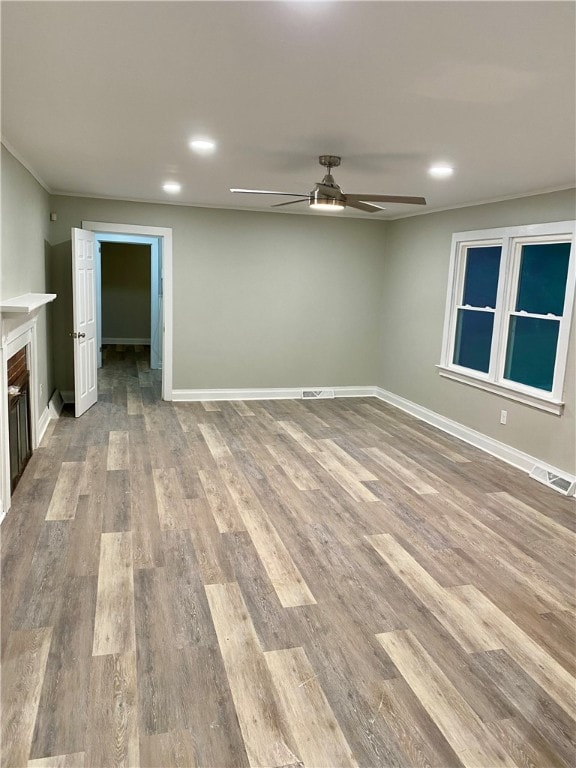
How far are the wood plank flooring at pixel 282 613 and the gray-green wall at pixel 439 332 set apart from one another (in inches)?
18.3

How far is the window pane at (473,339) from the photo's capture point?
18.6ft

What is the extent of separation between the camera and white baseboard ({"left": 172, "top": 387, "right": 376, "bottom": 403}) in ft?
22.9

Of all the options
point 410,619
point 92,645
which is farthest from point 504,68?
point 92,645

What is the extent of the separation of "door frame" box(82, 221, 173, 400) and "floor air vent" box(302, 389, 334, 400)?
181cm

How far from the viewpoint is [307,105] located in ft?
8.80

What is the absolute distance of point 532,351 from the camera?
16.5ft

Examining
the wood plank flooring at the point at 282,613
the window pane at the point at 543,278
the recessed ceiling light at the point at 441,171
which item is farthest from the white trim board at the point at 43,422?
the window pane at the point at 543,278

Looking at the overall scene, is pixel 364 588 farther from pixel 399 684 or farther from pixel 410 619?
pixel 399 684

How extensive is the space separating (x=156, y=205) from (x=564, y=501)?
5.34 m

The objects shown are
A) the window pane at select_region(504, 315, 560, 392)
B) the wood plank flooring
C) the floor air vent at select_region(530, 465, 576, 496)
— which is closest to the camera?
the wood plank flooring

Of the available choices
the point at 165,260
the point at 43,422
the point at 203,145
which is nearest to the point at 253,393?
the point at 165,260

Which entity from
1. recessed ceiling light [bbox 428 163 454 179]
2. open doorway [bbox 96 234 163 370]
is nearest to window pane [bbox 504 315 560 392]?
recessed ceiling light [bbox 428 163 454 179]

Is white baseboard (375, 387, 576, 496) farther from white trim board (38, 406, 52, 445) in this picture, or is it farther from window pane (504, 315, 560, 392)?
white trim board (38, 406, 52, 445)

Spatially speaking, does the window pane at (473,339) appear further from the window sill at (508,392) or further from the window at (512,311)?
the window sill at (508,392)
